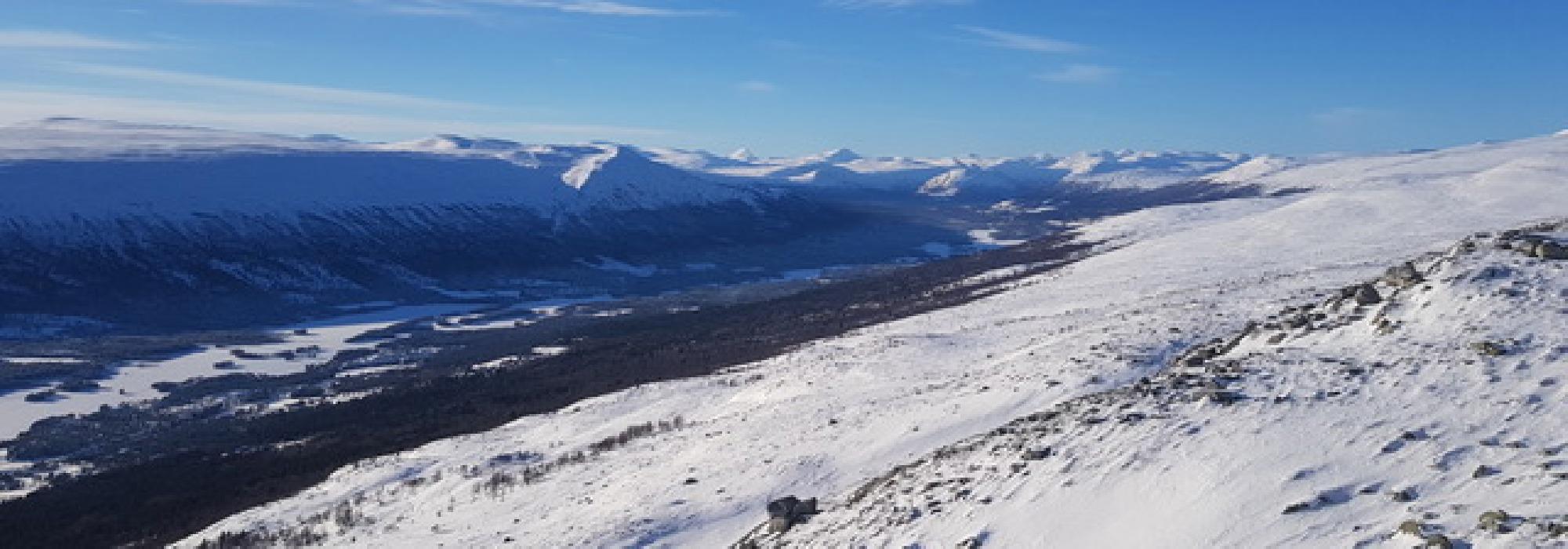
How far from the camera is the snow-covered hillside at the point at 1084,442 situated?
12.7 m

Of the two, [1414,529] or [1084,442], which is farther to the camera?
[1084,442]

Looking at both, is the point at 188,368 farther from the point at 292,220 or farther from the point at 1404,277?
the point at 292,220

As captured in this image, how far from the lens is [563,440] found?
29.5 m

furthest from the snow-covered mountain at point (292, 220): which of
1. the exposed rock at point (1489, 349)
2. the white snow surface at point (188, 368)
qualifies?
the exposed rock at point (1489, 349)

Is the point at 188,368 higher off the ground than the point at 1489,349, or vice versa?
the point at 1489,349

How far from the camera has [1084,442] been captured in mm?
15781

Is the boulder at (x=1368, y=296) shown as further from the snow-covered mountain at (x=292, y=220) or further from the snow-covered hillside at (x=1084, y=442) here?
the snow-covered mountain at (x=292, y=220)

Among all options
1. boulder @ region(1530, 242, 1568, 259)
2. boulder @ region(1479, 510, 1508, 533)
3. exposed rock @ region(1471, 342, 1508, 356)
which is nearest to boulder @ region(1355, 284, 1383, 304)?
boulder @ region(1530, 242, 1568, 259)

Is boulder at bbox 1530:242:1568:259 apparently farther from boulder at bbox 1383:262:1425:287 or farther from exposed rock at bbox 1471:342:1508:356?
exposed rock at bbox 1471:342:1508:356

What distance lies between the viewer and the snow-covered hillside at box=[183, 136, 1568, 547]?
41.5ft

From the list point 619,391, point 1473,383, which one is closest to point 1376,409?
point 1473,383

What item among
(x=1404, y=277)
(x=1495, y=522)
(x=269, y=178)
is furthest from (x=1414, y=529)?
(x=269, y=178)

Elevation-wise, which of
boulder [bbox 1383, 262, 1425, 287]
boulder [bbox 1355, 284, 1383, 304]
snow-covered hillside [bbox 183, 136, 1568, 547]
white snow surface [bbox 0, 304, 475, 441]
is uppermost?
boulder [bbox 1383, 262, 1425, 287]

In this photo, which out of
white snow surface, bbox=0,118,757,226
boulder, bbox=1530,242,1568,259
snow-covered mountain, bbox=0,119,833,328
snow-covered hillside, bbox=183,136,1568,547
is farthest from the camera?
white snow surface, bbox=0,118,757,226
